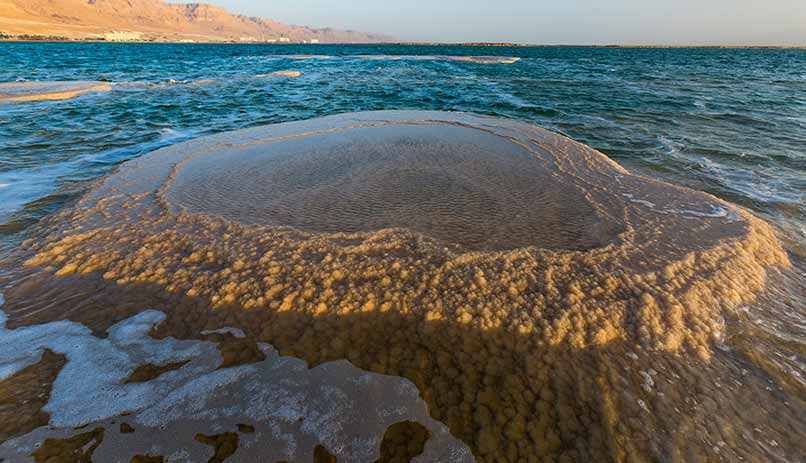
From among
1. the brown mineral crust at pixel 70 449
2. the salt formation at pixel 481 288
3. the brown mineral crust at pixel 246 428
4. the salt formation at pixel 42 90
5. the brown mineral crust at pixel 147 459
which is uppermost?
the salt formation at pixel 42 90

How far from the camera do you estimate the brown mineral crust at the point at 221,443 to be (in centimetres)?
228

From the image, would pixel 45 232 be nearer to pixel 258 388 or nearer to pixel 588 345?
pixel 258 388

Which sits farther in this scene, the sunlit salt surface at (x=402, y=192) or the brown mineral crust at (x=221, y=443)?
the sunlit salt surface at (x=402, y=192)

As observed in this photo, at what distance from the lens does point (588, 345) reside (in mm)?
3115

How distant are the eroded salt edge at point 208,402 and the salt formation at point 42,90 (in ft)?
65.6

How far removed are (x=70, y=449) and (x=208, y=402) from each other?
803 millimetres

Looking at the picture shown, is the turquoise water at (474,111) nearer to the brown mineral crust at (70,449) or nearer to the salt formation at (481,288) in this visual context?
the salt formation at (481,288)

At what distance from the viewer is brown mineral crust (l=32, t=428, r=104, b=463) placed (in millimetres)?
2217

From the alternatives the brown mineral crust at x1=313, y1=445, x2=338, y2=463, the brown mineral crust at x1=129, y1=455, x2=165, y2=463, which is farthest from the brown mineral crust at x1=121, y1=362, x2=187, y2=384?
the brown mineral crust at x1=313, y1=445, x2=338, y2=463

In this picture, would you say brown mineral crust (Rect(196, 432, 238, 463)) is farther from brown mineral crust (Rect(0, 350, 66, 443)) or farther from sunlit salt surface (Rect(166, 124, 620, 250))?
sunlit salt surface (Rect(166, 124, 620, 250))

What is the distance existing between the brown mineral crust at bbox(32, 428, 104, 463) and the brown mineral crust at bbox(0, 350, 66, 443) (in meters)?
0.27

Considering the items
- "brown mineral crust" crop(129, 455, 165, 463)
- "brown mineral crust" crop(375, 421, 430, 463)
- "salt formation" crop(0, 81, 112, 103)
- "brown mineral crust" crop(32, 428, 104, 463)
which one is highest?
"salt formation" crop(0, 81, 112, 103)

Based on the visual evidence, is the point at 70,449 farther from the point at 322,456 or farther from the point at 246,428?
the point at 322,456

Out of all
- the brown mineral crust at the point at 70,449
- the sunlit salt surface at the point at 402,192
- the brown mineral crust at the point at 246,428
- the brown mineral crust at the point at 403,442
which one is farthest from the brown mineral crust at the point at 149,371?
the sunlit salt surface at the point at 402,192
